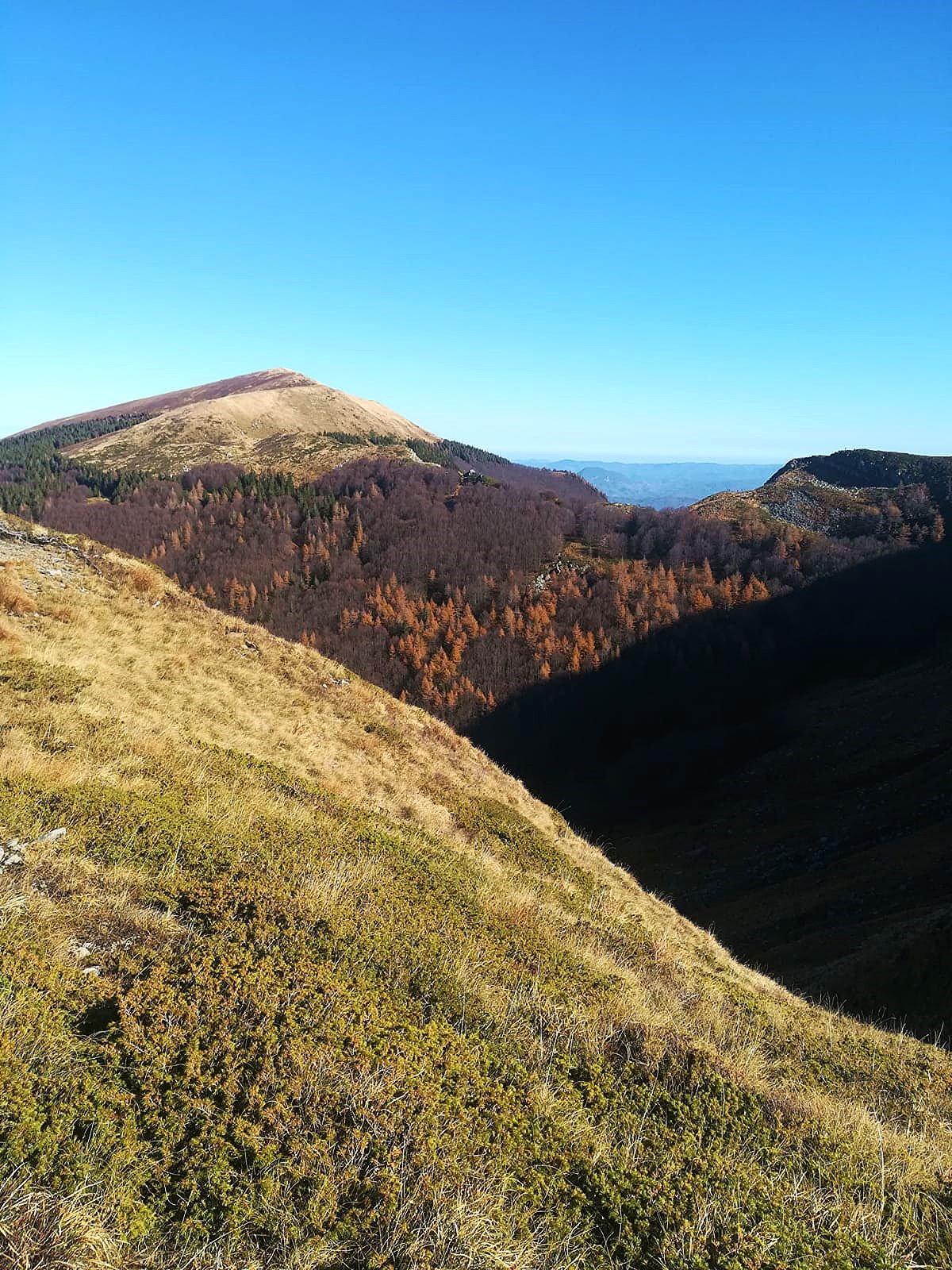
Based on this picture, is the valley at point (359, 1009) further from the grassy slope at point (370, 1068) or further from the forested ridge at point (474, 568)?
the forested ridge at point (474, 568)

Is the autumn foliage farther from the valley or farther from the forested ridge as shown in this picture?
the valley

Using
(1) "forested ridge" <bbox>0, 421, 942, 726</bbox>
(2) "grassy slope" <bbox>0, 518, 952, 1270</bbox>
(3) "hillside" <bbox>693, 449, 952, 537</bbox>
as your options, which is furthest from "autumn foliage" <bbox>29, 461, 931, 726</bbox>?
(2) "grassy slope" <bbox>0, 518, 952, 1270</bbox>

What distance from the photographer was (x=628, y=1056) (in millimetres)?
5859

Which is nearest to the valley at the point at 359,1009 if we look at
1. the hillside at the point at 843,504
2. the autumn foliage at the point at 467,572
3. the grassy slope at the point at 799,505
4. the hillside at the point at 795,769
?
the hillside at the point at 795,769

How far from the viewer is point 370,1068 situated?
4609mm

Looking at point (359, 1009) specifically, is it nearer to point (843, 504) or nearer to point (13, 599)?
point (13, 599)

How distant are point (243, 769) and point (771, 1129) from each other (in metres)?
9.30

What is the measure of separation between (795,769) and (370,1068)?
8604 centimetres

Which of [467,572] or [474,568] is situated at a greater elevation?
[474,568]

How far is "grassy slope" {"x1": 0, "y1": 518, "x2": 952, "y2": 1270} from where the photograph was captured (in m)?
3.56

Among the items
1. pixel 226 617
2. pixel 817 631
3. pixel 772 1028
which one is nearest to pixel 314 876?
pixel 772 1028

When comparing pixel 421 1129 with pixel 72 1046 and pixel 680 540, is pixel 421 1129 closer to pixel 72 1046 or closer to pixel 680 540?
pixel 72 1046

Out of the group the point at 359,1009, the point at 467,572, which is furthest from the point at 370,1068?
the point at 467,572

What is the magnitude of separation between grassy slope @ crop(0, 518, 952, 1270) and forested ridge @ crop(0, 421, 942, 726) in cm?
11488
